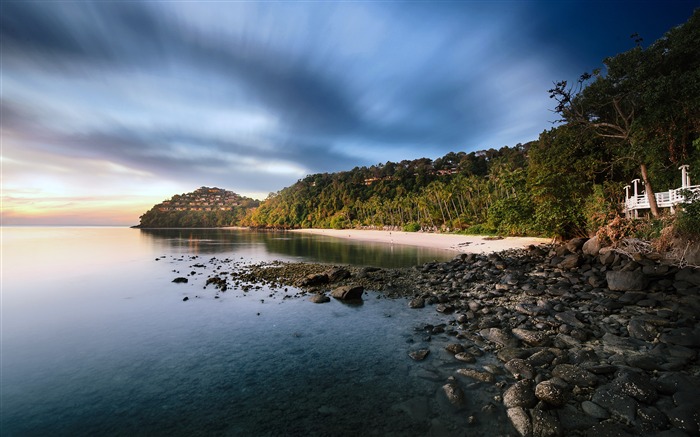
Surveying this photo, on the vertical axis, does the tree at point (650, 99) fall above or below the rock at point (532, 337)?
above

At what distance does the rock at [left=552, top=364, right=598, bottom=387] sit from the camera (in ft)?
22.7

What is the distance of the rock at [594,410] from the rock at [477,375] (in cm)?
185

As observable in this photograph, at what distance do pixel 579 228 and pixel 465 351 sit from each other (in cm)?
2635

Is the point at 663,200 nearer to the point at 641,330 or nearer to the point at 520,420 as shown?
the point at 641,330

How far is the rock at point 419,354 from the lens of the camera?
922cm

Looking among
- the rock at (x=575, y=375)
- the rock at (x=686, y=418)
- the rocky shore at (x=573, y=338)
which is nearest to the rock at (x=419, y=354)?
the rocky shore at (x=573, y=338)

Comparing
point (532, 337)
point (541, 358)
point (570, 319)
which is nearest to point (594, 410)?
point (541, 358)

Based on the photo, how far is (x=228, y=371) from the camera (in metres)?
9.23

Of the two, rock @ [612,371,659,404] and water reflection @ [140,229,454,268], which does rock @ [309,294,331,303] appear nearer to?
rock @ [612,371,659,404]

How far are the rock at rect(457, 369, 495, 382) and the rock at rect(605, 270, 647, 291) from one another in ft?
37.2

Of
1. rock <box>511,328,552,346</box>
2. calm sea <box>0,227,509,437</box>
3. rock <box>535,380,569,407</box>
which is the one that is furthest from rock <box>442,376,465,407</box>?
rock <box>511,328,552,346</box>

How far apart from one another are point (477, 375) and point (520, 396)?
1.29 metres

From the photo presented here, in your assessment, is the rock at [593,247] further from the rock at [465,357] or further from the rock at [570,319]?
the rock at [465,357]

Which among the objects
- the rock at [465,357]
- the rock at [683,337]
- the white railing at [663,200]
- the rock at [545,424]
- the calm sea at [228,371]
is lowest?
the calm sea at [228,371]
